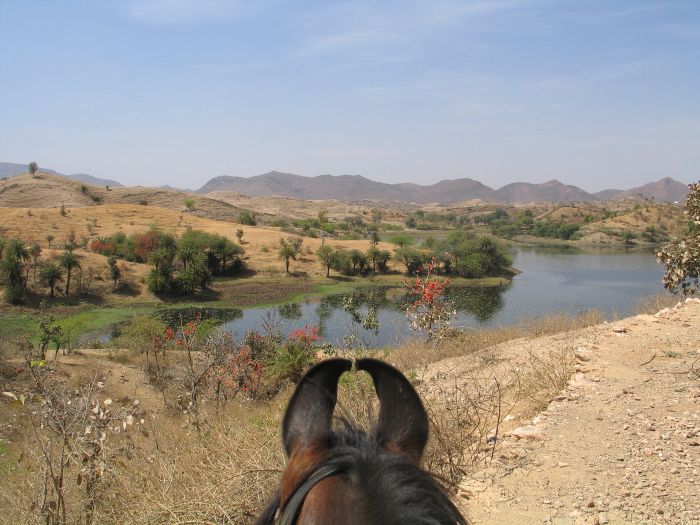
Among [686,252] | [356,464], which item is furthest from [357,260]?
[356,464]

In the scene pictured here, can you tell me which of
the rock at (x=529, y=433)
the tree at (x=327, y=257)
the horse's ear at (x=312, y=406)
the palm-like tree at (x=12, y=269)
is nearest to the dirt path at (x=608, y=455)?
the rock at (x=529, y=433)

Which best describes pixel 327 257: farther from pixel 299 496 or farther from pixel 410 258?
pixel 299 496

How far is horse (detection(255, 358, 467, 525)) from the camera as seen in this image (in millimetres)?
1173

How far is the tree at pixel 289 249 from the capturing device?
55531 millimetres

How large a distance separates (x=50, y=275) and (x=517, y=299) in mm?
37675

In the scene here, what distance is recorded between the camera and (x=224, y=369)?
41.8 ft

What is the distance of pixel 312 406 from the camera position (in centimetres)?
160

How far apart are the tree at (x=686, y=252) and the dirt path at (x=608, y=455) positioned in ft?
4.56

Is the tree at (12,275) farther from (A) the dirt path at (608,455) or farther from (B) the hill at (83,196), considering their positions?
(B) the hill at (83,196)

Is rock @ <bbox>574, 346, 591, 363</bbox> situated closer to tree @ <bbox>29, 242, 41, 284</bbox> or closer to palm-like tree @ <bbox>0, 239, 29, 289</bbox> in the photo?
palm-like tree @ <bbox>0, 239, 29, 289</bbox>

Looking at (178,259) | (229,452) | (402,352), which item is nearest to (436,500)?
(229,452)

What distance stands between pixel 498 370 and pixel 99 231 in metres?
63.2

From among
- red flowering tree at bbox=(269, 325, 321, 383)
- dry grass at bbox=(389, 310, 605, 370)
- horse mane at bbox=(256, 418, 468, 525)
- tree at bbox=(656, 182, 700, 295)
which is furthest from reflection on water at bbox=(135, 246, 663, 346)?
horse mane at bbox=(256, 418, 468, 525)

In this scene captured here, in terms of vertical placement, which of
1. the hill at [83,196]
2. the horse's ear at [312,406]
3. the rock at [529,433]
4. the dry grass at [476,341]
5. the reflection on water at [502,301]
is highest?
the hill at [83,196]
